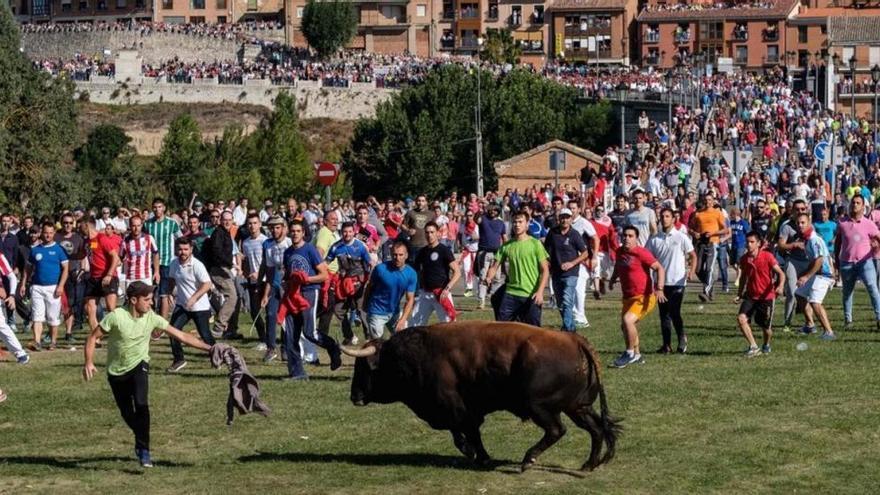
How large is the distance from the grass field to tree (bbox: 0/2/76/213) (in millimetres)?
46298

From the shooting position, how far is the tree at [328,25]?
142 metres

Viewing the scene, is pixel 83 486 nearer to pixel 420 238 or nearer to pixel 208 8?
pixel 420 238

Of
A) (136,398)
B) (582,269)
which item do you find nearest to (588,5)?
(582,269)

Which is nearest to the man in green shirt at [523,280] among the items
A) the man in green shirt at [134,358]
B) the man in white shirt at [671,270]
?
the man in white shirt at [671,270]

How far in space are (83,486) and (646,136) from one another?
59.7 m

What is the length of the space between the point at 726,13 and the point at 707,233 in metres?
104

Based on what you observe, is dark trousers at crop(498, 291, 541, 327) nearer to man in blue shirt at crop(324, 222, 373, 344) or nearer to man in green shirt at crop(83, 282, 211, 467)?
man in blue shirt at crop(324, 222, 373, 344)

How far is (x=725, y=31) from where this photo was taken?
435 ft

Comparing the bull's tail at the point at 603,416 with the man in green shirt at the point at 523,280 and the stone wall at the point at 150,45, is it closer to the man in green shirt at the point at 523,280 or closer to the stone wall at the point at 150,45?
the man in green shirt at the point at 523,280

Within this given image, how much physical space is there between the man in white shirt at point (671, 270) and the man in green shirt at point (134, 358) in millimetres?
8116

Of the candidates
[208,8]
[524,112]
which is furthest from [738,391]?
[208,8]

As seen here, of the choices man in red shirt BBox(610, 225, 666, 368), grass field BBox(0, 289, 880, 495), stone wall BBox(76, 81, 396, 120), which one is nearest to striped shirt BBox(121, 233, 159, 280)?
grass field BBox(0, 289, 880, 495)

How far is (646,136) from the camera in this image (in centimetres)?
7406

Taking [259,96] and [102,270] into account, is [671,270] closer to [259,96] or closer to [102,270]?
[102,270]
